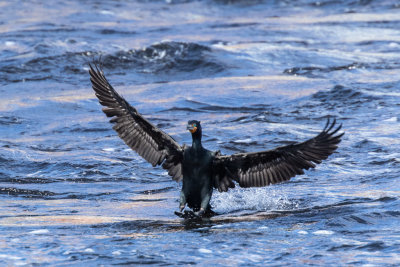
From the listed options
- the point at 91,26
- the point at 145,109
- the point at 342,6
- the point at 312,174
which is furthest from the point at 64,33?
the point at 312,174

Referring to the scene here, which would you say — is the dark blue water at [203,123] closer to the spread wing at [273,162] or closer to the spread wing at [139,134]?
the spread wing at [273,162]

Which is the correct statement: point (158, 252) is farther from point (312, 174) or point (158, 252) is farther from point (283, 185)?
point (312, 174)

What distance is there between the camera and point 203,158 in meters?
8.48

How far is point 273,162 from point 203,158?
0.71 metres

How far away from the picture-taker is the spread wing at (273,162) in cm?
796

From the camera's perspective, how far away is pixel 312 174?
1063 cm

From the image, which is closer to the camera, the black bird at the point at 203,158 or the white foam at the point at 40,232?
the white foam at the point at 40,232

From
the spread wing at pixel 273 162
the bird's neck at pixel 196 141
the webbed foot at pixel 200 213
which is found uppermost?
the bird's neck at pixel 196 141

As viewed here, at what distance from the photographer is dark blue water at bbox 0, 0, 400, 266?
24.1ft

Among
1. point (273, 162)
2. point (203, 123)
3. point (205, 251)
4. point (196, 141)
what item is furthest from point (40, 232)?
point (203, 123)

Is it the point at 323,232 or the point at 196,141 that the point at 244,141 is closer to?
the point at 196,141

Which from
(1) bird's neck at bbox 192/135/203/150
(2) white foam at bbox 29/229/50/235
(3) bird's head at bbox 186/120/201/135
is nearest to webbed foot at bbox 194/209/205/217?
(1) bird's neck at bbox 192/135/203/150

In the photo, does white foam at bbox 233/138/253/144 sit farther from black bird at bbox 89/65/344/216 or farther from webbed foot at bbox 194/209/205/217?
webbed foot at bbox 194/209/205/217

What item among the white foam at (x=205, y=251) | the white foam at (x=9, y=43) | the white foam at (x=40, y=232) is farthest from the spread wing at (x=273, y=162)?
the white foam at (x=9, y=43)
